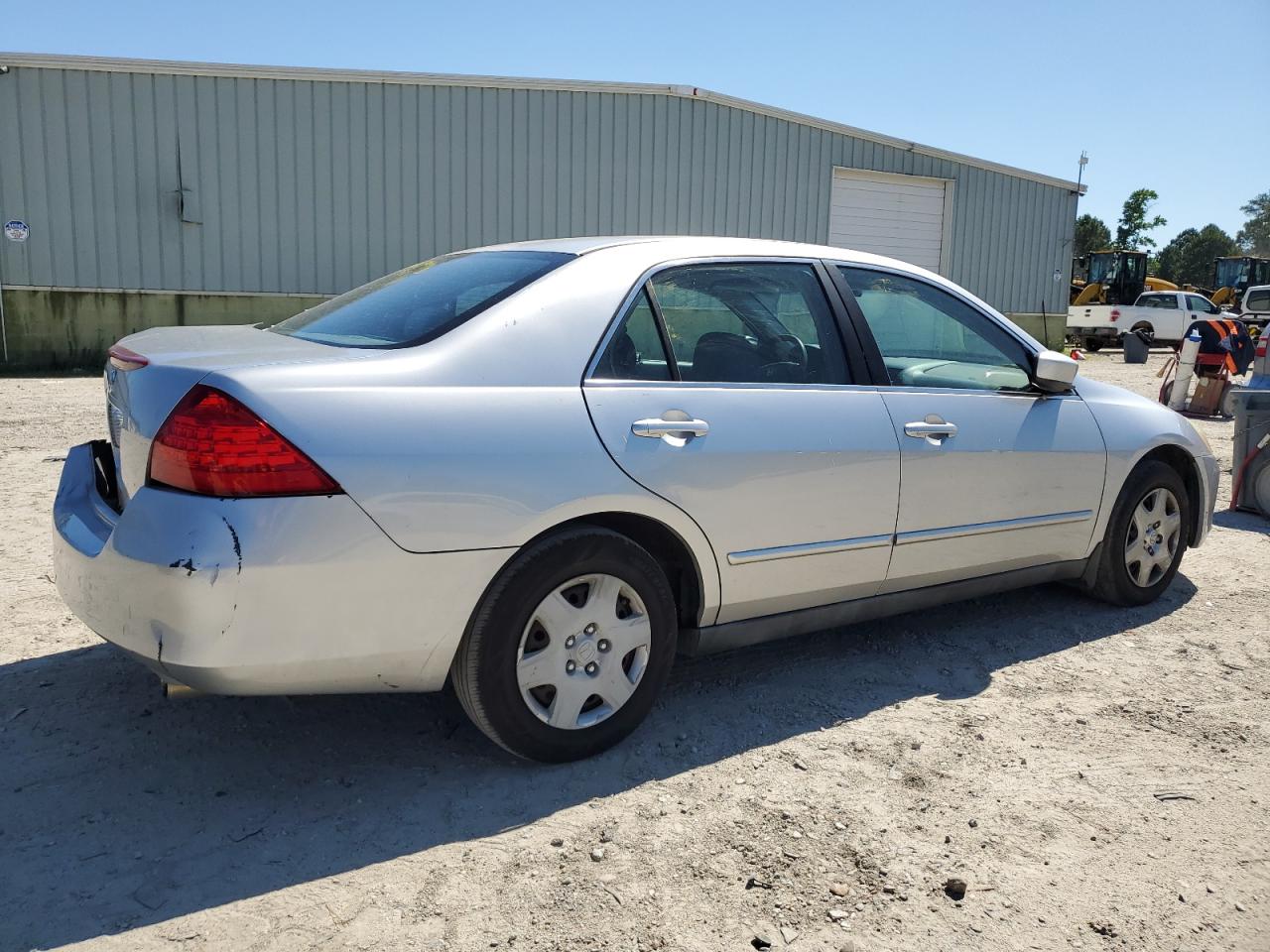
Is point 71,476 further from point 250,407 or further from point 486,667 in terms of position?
point 486,667

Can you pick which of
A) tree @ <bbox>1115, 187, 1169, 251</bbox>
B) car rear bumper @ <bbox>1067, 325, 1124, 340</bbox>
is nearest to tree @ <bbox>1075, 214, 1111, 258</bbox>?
tree @ <bbox>1115, 187, 1169, 251</bbox>

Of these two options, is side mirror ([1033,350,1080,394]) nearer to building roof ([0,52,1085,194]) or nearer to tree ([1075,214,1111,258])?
building roof ([0,52,1085,194])

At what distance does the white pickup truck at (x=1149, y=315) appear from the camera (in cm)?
2875

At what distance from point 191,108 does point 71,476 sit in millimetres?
13708

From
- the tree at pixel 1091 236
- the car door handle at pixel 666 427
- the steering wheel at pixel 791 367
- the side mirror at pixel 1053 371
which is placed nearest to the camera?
the car door handle at pixel 666 427

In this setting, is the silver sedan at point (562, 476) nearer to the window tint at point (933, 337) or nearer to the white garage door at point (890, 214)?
the window tint at point (933, 337)

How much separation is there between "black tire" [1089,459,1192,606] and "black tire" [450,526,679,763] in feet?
8.05

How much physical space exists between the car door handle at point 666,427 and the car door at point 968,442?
34.4 inches

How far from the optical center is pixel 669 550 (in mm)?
3322

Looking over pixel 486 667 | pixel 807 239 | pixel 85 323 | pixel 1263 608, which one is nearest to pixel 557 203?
pixel 807 239

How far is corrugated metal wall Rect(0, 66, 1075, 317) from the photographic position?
14.8m

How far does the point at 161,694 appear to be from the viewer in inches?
139

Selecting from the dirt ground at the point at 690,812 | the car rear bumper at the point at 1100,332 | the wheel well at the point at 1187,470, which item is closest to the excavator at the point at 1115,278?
the car rear bumper at the point at 1100,332

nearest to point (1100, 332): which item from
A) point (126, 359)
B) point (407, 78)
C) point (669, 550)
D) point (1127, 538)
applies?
point (407, 78)
